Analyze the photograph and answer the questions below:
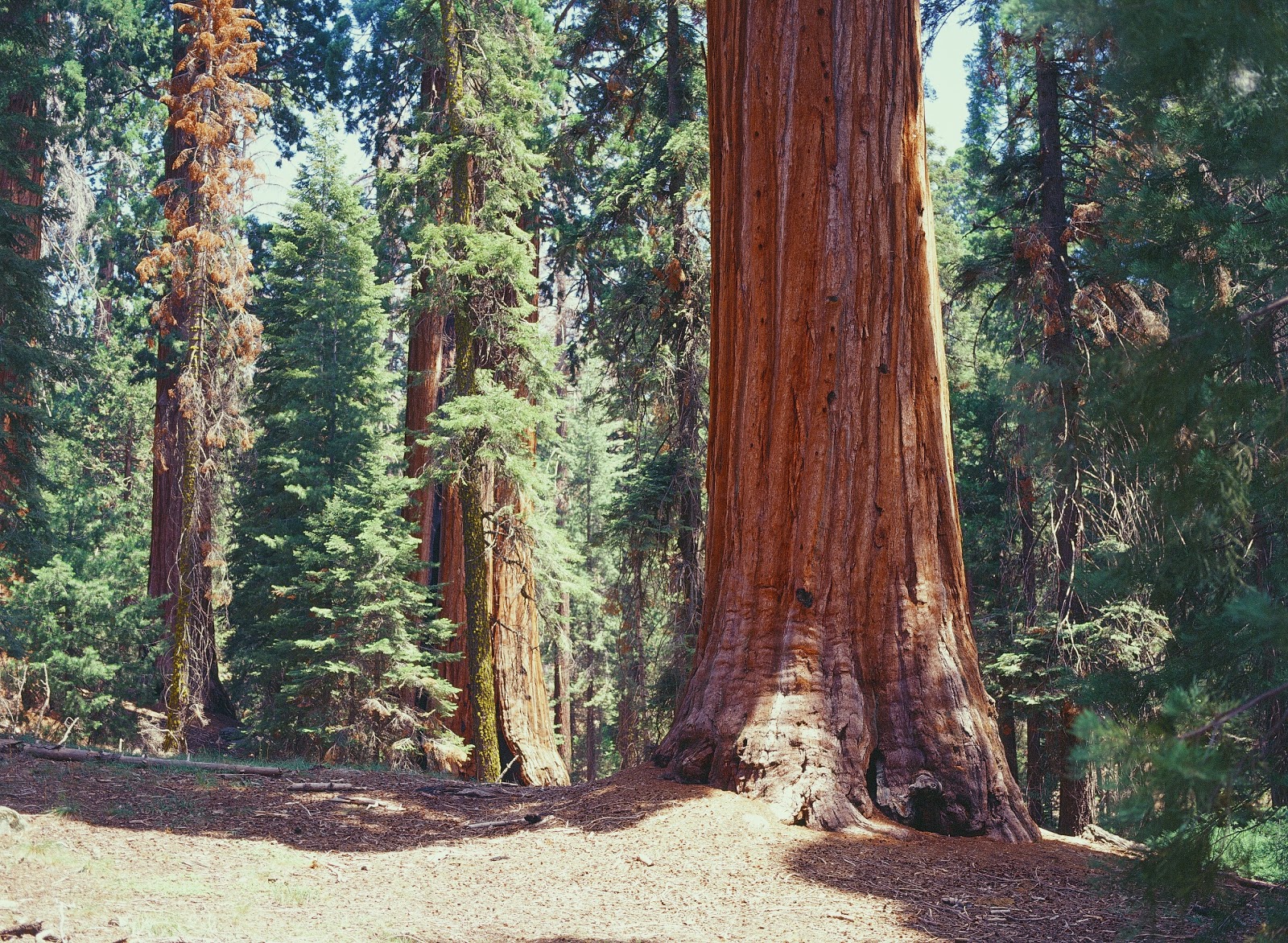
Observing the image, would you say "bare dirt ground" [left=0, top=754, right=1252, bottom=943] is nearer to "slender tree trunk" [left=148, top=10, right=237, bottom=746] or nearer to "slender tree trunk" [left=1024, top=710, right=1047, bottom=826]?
"slender tree trunk" [left=1024, top=710, right=1047, bottom=826]

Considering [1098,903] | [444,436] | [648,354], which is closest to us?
[1098,903]

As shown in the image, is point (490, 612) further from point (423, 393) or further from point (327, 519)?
point (423, 393)

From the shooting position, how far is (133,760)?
7.32m

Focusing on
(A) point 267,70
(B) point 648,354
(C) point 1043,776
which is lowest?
(C) point 1043,776

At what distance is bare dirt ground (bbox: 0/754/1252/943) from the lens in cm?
385

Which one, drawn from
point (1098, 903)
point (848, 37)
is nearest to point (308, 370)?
point (848, 37)

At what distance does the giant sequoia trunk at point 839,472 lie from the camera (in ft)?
17.5

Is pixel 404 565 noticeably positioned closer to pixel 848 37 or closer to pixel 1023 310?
pixel 1023 310

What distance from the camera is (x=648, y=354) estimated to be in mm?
13133

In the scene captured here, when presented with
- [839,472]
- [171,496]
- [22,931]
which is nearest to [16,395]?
[171,496]

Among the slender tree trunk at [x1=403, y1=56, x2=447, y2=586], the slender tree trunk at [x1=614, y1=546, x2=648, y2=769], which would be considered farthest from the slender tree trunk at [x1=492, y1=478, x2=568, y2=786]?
the slender tree trunk at [x1=614, y1=546, x2=648, y2=769]

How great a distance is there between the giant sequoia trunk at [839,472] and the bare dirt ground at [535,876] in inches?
16.3

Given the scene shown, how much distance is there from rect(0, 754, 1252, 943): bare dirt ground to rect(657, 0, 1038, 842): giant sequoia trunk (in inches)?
16.3

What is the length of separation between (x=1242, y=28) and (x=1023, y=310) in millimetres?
9091
